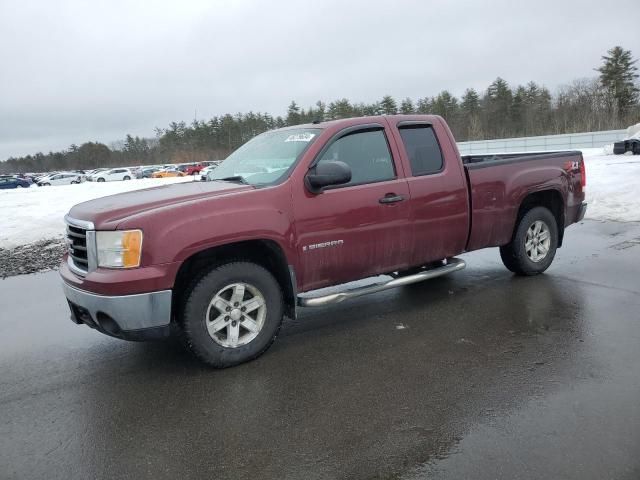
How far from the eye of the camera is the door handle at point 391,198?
487cm

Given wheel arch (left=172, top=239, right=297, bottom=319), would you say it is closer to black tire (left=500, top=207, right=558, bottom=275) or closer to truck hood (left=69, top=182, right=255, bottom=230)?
truck hood (left=69, top=182, right=255, bottom=230)

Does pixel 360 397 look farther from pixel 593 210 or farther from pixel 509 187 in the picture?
pixel 593 210

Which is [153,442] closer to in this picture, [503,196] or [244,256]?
[244,256]

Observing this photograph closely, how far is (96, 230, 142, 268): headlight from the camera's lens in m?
3.78

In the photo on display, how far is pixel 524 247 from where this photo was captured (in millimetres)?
6336

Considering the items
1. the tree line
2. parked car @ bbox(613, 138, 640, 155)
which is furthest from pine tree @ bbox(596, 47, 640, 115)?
parked car @ bbox(613, 138, 640, 155)

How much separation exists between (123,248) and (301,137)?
2.00 m

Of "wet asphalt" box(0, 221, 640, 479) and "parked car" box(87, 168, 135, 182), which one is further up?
"parked car" box(87, 168, 135, 182)

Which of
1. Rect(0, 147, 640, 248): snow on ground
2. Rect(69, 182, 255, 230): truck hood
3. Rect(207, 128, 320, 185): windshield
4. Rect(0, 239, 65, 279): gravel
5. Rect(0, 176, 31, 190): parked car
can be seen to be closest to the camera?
Rect(69, 182, 255, 230): truck hood

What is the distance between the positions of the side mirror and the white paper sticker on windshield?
0.54 m

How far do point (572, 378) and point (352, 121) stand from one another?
2.89 metres

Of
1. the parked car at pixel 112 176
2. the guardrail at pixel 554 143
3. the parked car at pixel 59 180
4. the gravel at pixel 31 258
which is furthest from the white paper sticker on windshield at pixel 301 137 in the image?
the parked car at pixel 59 180

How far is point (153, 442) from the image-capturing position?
127 inches

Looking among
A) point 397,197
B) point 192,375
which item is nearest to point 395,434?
point 192,375
